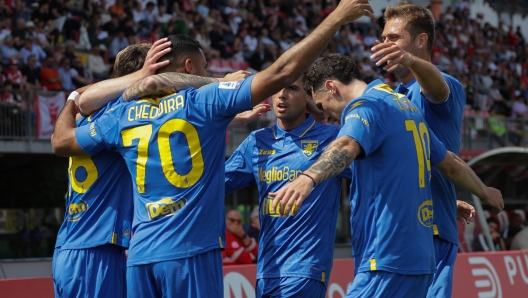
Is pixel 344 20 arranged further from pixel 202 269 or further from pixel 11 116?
pixel 11 116

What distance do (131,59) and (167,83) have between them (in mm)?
837

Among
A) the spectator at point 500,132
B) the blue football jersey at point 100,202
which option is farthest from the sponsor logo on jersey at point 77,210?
the spectator at point 500,132

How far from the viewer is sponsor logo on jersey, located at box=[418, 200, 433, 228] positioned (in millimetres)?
4484

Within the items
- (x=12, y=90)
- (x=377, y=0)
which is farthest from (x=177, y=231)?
(x=377, y=0)

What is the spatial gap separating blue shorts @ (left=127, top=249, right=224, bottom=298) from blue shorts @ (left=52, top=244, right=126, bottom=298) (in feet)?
1.86

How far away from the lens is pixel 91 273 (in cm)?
490

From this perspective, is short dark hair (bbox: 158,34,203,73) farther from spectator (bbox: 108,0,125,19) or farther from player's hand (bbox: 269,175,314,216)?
spectator (bbox: 108,0,125,19)

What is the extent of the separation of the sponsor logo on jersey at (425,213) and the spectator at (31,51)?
11.7 metres

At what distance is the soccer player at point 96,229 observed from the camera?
4.91 metres

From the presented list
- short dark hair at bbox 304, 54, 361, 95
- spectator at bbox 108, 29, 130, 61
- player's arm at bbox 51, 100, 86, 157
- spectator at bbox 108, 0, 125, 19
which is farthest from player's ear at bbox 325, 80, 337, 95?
spectator at bbox 108, 0, 125, 19

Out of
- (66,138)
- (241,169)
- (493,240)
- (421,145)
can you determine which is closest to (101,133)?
(66,138)

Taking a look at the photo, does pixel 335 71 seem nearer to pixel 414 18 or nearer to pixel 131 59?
pixel 414 18

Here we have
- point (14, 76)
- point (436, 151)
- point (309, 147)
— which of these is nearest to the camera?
point (436, 151)

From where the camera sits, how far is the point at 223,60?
18.5 m
